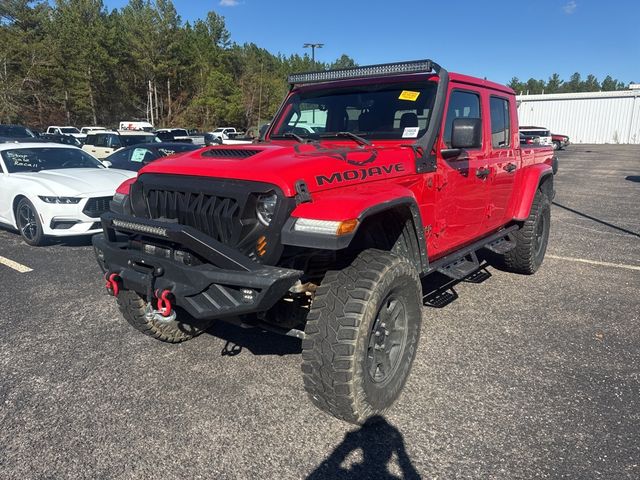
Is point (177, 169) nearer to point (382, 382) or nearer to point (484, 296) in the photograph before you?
point (382, 382)

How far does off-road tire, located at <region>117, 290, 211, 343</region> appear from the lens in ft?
11.7

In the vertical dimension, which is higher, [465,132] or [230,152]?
[465,132]

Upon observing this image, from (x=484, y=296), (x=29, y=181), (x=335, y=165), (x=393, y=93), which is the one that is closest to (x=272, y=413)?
(x=335, y=165)

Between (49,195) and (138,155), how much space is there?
4.36m

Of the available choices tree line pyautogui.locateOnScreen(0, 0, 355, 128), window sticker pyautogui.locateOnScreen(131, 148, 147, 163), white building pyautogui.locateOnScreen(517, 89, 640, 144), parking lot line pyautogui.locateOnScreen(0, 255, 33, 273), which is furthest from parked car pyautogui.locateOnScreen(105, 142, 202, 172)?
white building pyautogui.locateOnScreen(517, 89, 640, 144)

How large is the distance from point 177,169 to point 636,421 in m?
3.14

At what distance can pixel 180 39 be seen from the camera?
48.7m

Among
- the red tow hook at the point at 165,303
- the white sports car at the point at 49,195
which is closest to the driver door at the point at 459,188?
the red tow hook at the point at 165,303

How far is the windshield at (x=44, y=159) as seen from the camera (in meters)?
7.93

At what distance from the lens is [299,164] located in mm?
2764

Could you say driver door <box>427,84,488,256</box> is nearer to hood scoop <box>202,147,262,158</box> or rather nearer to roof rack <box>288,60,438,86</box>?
roof rack <box>288,60,438,86</box>

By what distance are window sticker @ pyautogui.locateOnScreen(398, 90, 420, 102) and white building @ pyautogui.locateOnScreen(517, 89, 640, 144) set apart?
44978mm

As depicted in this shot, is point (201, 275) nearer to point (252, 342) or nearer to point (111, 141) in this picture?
point (252, 342)

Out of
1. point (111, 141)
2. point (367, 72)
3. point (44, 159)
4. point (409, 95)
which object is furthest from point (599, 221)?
point (111, 141)
